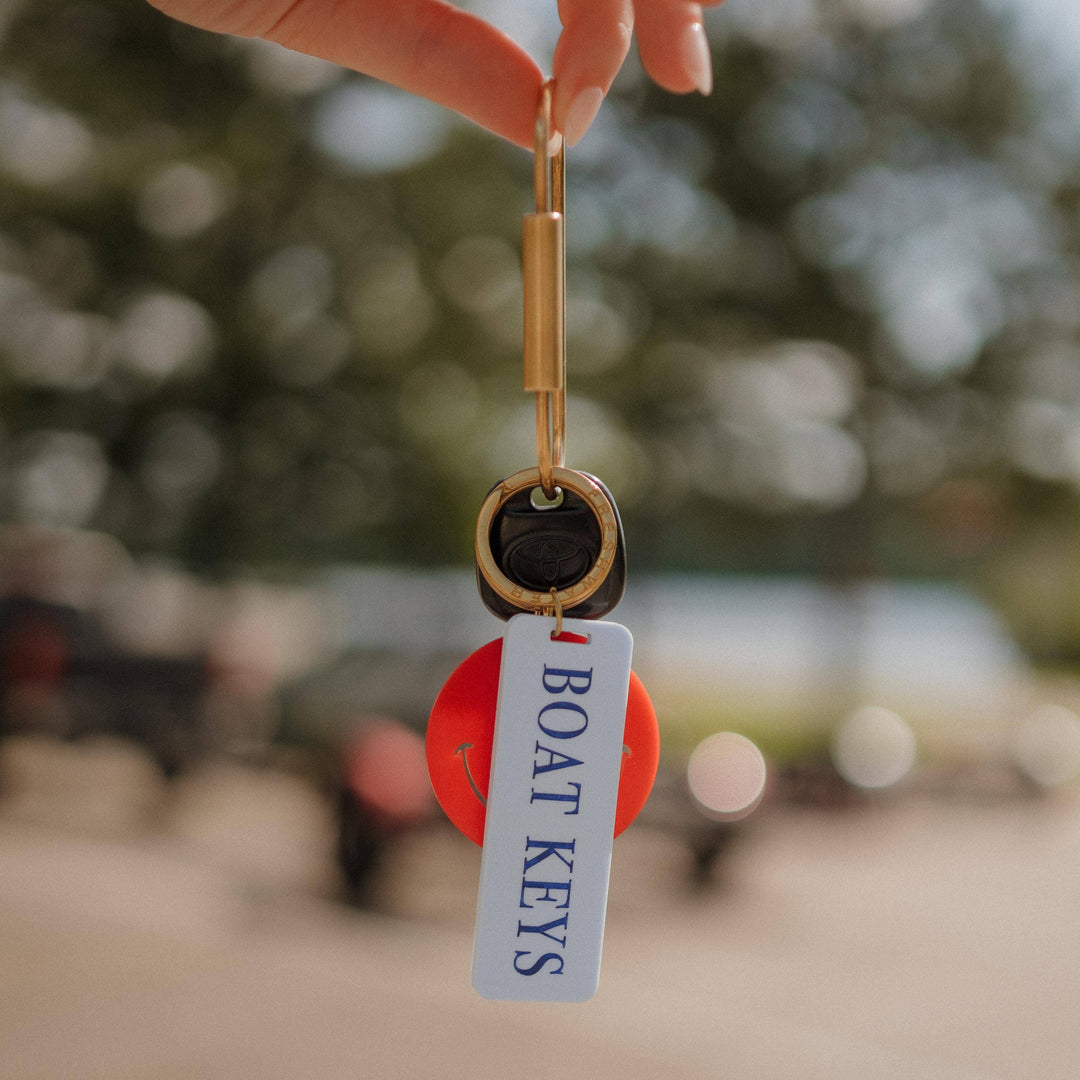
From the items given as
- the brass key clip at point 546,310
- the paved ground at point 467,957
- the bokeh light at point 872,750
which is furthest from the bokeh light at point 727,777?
the brass key clip at point 546,310

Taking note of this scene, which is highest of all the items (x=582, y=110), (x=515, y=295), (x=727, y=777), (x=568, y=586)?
(x=515, y=295)

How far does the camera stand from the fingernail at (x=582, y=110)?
2.34 ft

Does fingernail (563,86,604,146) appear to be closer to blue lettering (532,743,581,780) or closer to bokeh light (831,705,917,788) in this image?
blue lettering (532,743,581,780)

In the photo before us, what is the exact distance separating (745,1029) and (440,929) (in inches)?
52.5

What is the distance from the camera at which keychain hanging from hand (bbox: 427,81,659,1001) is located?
0.71 m

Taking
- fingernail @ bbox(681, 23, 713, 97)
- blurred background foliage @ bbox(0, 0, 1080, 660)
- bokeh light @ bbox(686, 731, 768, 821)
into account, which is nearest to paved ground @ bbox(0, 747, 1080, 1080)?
bokeh light @ bbox(686, 731, 768, 821)

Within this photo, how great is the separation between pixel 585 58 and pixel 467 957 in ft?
12.8

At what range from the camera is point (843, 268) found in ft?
21.8

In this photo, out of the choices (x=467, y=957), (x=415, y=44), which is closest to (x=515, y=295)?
(x=467, y=957)

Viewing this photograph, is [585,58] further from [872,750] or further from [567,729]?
[872,750]

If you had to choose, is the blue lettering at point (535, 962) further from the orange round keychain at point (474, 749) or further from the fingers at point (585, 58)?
the fingers at point (585, 58)

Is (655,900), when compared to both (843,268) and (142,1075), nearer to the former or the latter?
(142,1075)

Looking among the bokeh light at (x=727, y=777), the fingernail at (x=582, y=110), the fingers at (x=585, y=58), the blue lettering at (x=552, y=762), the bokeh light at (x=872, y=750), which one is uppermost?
the bokeh light at (x=872, y=750)

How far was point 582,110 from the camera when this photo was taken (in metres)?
0.71
